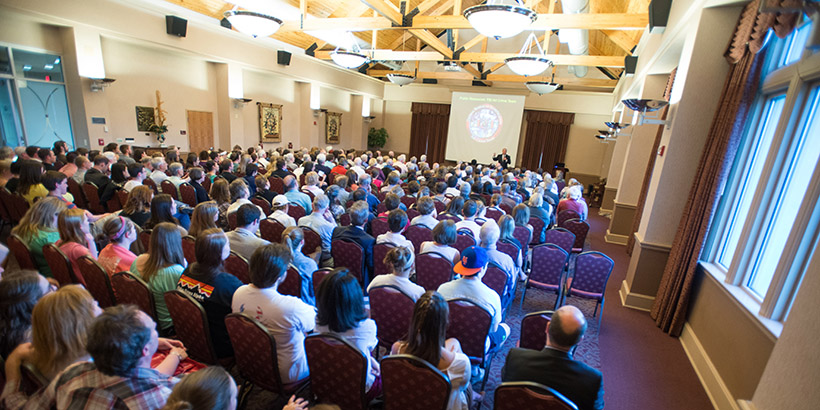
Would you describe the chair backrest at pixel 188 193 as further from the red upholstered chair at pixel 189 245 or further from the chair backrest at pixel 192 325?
the chair backrest at pixel 192 325

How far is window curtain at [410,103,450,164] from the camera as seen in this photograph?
17.6 meters

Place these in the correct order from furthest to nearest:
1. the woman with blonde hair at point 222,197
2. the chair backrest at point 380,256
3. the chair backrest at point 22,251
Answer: the woman with blonde hair at point 222,197, the chair backrest at point 380,256, the chair backrest at point 22,251

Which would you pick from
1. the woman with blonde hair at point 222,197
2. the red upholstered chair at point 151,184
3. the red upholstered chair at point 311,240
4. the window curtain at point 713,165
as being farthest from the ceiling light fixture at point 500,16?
the red upholstered chair at point 151,184

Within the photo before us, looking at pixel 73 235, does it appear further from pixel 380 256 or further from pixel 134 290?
pixel 380 256

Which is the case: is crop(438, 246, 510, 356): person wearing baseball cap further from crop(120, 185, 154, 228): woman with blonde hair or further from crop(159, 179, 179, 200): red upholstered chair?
crop(159, 179, 179, 200): red upholstered chair

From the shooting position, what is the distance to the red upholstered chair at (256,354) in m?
1.86

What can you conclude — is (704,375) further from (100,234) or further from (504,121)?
(504,121)

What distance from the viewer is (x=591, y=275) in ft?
12.5

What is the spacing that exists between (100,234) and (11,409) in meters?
2.04

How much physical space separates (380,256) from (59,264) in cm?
258

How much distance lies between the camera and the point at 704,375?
3152 millimetres

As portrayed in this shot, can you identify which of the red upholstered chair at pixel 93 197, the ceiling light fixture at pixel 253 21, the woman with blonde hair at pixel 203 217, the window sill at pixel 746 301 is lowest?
the red upholstered chair at pixel 93 197

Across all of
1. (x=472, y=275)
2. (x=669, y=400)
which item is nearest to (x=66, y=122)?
(x=472, y=275)

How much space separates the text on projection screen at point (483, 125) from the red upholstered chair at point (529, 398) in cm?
1473
